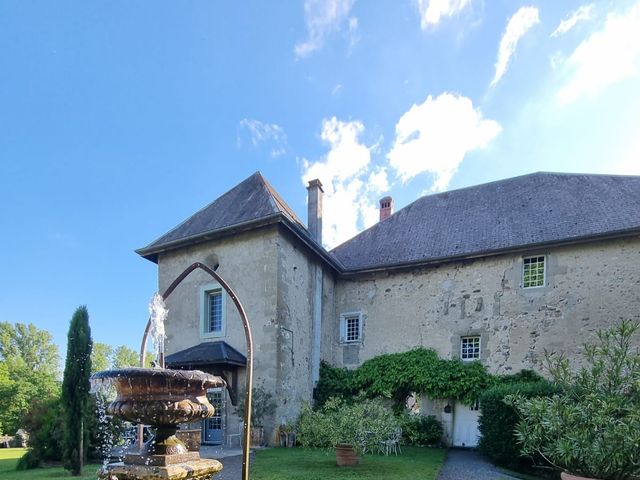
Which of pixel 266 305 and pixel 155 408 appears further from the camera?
pixel 266 305

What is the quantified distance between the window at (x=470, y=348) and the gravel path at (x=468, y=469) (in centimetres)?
278

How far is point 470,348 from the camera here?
1293cm

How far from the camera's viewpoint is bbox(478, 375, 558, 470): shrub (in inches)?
353

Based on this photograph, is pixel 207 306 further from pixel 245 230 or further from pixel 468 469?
pixel 468 469

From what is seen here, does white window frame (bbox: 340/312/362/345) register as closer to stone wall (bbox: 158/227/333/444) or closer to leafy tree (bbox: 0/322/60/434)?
stone wall (bbox: 158/227/333/444)

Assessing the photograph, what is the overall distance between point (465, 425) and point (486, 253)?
17.4 feet

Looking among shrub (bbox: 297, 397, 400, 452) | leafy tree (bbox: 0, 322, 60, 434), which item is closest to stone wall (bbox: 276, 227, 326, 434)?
shrub (bbox: 297, 397, 400, 452)

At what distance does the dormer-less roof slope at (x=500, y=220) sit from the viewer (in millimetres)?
12242

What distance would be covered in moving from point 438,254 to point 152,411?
11.7 meters

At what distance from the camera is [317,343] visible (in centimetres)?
1377

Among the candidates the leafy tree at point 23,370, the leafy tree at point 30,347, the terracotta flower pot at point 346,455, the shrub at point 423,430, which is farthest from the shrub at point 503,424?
the leafy tree at point 30,347

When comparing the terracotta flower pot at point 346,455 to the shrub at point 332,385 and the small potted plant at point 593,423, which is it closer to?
the small potted plant at point 593,423

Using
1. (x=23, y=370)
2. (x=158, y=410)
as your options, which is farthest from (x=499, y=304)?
(x=23, y=370)

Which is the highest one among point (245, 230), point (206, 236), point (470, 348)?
point (245, 230)
